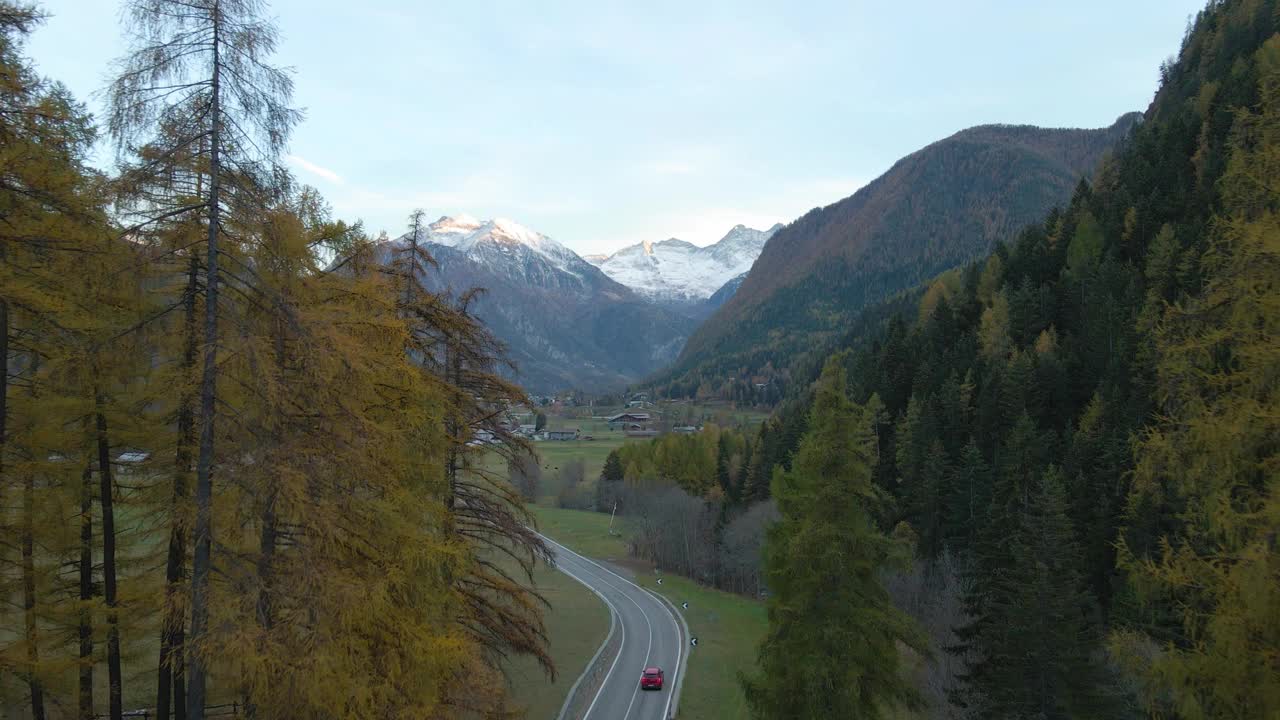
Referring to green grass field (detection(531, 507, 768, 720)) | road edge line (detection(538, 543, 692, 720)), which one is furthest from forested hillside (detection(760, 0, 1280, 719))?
road edge line (detection(538, 543, 692, 720))

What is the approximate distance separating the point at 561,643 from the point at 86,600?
1068 inches

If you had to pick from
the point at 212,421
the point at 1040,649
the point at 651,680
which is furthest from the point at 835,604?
the point at 651,680

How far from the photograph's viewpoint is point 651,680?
95.3ft

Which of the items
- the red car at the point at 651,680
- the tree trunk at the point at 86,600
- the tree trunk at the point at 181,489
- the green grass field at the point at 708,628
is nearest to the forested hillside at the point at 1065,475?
the green grass field at the point at 708,628

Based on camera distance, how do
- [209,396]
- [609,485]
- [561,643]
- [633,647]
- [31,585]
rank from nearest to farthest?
1. [209,396]
2. [31,585]
3. [561,643]
4. [633,647]
5. [609,485]

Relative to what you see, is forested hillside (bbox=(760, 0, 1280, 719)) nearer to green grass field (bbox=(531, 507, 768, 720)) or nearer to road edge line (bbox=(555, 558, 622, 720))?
green grass field (bbox=(531, 507, 768, 720))

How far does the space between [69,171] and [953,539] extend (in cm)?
4335

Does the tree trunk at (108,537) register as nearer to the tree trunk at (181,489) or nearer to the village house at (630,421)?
the tree trunk at (181,489)

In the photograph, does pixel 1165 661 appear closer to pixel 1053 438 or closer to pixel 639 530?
pixel 1053 438

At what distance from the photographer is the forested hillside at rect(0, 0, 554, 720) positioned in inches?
322

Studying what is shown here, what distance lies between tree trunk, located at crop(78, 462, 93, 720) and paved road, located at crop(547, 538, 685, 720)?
17.7 m

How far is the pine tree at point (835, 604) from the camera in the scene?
14859 millimetres

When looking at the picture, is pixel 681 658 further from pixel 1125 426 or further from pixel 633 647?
pixel 1125 426

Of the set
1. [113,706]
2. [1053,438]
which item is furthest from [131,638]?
[1053,438]
